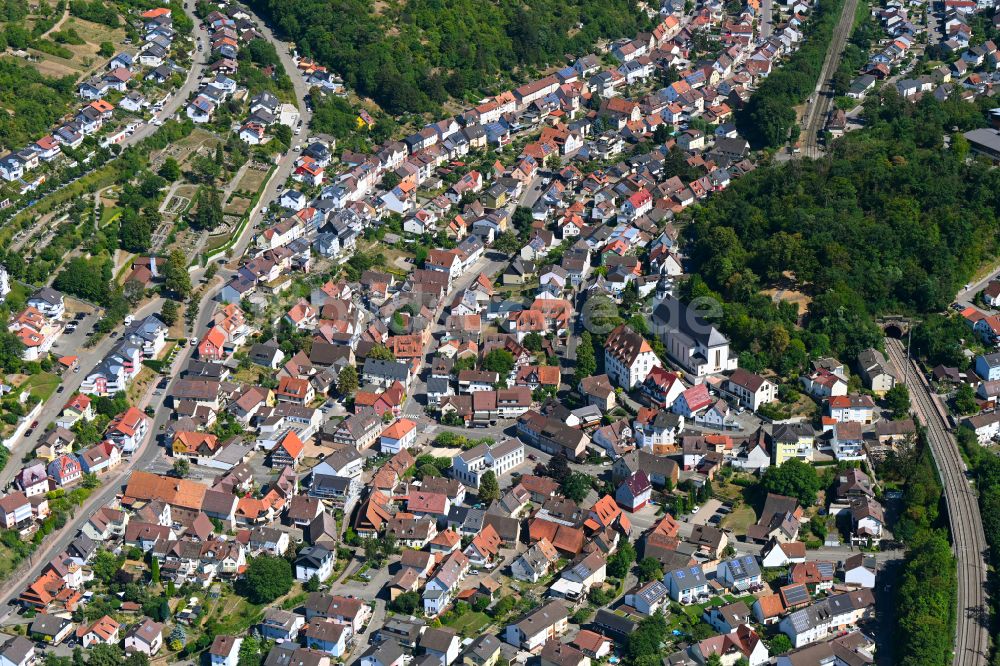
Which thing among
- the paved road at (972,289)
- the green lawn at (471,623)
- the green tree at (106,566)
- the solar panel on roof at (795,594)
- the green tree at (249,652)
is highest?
the green tree at (249,652)

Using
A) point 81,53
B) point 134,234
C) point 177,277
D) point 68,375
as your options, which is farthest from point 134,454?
point 81,53

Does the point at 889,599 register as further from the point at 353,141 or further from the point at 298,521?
the point at 353,141

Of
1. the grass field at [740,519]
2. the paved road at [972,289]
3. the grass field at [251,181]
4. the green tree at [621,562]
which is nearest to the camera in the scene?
the green tree at [621,562]

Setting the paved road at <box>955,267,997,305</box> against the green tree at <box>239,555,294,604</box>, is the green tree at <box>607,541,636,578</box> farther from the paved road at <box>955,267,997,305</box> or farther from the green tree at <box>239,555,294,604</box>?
the paved road at <box>955,267,997,305</box>

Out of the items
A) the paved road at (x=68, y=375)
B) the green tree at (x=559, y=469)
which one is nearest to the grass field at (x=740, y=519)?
the green tree at (x=559, y=469)

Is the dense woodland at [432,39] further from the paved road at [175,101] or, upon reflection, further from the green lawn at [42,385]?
the green lawn at [42,385]
